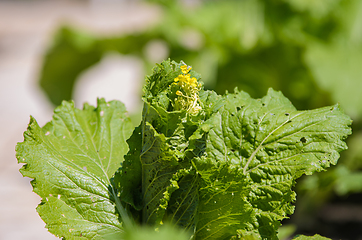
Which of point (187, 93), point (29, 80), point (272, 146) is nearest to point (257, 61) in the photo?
point (272, 146)

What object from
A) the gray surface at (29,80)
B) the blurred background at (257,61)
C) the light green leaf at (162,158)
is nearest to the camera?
the light green leaf at (162,158)

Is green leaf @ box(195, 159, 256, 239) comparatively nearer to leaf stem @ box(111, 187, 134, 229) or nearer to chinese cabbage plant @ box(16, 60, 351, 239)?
chinese cabbage plant @ box(16, 60, 351, 239)

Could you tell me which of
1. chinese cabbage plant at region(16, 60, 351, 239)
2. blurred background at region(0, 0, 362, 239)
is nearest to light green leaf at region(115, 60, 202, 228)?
chinese cabbage plant at region(16, 60, 351, 239)

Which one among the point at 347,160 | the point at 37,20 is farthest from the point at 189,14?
the point at 37,20

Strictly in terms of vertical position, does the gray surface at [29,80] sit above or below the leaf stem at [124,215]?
above

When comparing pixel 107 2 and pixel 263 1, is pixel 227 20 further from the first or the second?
pixel 107 2

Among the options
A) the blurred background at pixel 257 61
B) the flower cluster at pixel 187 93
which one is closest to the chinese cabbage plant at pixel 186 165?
the flower cluster at pixel 187 93

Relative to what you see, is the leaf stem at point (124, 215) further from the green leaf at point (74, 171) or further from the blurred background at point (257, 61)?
the blurred background at point (257, 61)
